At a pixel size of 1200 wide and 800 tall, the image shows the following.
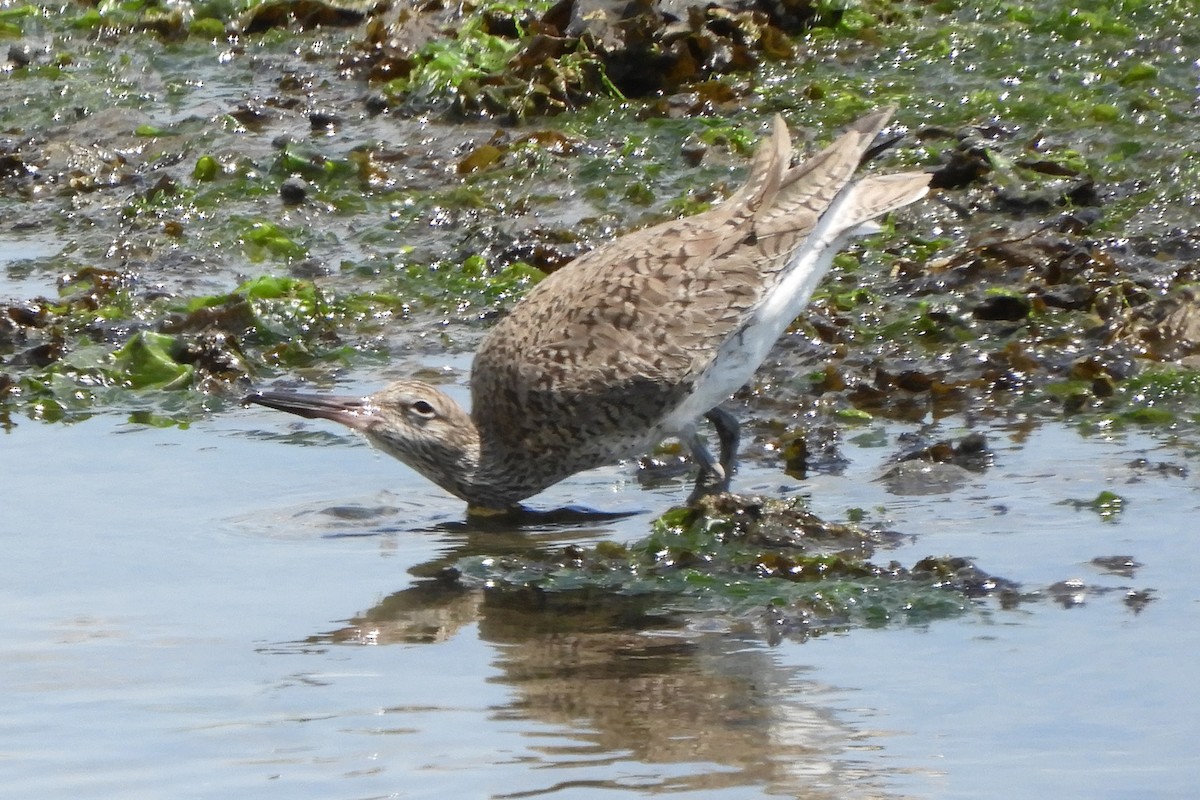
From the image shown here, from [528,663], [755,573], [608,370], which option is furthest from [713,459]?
[528,663]

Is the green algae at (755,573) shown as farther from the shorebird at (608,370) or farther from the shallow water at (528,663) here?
the shorebird at (608,370)

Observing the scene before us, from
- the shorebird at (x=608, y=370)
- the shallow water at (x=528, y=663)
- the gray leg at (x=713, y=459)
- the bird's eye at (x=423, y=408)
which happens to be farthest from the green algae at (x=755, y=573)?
the bird's eye at (x=423, y=408)

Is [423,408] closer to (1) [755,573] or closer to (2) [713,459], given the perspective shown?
(2) [713,459]

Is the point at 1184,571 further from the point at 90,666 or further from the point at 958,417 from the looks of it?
the point at 90,666

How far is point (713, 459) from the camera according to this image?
6.99 m

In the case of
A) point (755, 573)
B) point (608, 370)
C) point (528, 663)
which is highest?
point (608, 370)

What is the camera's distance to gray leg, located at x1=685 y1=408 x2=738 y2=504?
6.72 metres

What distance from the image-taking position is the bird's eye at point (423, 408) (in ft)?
23.2

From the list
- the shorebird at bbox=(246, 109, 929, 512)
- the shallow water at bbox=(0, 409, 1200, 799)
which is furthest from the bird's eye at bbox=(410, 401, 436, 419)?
the shallow water at bbox=(0, 409, 1200, 799)

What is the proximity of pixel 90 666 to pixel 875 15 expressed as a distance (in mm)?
7772

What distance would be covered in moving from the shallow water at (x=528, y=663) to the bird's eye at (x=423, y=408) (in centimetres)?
35

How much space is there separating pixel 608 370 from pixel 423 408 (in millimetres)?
734

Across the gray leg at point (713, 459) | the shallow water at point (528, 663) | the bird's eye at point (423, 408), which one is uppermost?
the bird's eye at point (423, 408)

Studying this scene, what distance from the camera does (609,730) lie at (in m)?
4.77
